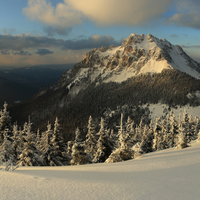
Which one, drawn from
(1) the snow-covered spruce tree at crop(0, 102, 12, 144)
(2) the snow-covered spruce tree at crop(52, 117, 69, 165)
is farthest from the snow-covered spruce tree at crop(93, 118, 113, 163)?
(1) the snow-covered spruce tree at crop(0, 102, 12, 144)

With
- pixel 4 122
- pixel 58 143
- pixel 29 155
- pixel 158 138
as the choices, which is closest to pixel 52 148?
pixel 58 143

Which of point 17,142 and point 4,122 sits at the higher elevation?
point 4,122

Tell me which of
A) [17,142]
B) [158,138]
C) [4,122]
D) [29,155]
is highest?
[4,122]

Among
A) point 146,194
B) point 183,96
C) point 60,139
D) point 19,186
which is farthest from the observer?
point 183,96

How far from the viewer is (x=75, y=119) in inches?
7328

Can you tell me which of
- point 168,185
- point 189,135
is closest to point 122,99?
A: point 189,135

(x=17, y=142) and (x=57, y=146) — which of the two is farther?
(x=57, y=146)

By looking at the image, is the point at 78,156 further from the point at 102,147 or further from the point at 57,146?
the point at 57,146

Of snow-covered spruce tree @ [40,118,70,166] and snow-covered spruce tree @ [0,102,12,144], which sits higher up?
snow-covered spruce tree @ [0,102,12,144]

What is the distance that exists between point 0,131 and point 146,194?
25421mm

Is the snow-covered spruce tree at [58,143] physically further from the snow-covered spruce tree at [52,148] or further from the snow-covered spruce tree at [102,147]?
the snow-covered spruce tree at [102,147]

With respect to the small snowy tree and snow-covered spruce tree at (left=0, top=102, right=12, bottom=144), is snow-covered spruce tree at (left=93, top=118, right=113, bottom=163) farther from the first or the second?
the small snowy tree

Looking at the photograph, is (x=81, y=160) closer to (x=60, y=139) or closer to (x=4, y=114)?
(x=60, y=139)

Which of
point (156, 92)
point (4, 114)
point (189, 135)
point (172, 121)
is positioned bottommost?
point (189, 135)
